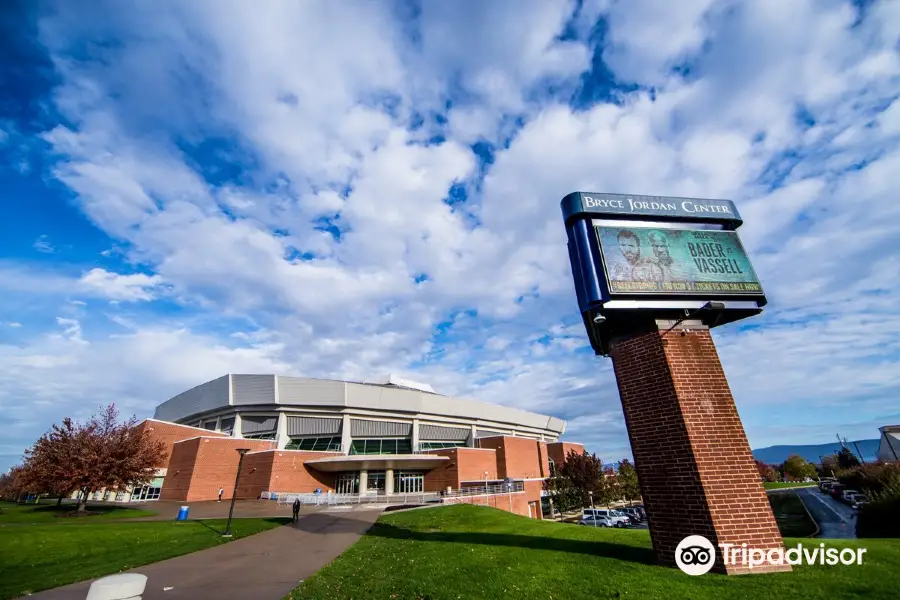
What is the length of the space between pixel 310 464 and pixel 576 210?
48834mm

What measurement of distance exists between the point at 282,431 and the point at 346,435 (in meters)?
9.09

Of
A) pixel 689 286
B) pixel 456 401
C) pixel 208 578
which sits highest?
pixel 456 401

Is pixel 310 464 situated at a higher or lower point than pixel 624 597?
higher

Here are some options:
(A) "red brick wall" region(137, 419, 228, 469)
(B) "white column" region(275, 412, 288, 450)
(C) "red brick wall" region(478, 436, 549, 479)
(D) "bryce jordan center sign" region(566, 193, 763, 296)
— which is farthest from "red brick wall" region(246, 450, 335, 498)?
(D) "bryce jordan center sign" region(566, 193, 763, 296)

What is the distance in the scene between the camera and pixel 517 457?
2434 inches

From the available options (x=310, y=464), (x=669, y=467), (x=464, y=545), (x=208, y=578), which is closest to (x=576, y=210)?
(x=669, y=467)

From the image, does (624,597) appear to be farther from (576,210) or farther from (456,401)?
(456,401)

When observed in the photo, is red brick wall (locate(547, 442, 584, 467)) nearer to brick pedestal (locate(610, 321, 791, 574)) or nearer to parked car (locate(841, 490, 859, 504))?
parked car (locate(841, 490, 859, 504))

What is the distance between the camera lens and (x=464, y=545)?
43.4ft

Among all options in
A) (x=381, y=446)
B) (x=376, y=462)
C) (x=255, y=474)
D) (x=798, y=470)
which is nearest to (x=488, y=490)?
(x=376, y=462)

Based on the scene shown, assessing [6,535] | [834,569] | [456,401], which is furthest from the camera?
[456,401]

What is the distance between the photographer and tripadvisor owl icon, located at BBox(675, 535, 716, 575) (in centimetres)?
804

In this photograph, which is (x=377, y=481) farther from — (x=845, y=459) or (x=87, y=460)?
(x=845, y=459)

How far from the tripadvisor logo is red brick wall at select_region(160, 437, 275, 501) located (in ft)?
155
